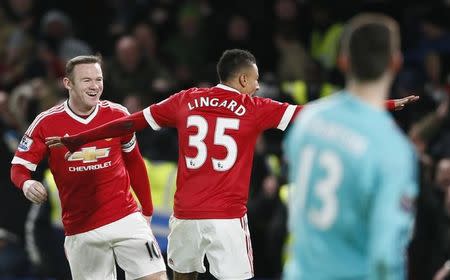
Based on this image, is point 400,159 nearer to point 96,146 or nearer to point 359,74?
point 359,74

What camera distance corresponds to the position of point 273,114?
686 centimetres

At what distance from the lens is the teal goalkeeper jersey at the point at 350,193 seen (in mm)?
3910

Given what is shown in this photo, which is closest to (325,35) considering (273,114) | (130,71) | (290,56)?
(290,56)

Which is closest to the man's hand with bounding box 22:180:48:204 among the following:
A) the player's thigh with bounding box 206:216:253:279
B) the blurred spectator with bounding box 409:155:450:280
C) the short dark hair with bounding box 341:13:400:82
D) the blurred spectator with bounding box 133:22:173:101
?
the player's thigh with bounding box 206:216:253:279

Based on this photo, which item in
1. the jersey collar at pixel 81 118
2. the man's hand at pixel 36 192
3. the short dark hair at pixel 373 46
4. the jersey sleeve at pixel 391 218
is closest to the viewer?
the jersey sleeve at pixel 391 218

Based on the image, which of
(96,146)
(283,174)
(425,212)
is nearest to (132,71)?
(283,174)

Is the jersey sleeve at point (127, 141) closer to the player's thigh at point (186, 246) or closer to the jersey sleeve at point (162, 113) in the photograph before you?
the jersey sleeve at point (162, 113)

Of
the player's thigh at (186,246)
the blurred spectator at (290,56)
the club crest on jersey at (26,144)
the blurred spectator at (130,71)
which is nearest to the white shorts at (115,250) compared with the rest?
the player's thigh at (186,246)

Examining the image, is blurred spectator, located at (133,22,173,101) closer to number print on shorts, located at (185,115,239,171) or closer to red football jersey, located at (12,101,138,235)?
red football jersey, located at (12,101,138,235)

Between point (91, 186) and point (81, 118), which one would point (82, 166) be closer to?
point (91, 186)

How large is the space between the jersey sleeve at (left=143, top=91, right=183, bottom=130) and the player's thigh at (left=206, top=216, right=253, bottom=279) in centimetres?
68

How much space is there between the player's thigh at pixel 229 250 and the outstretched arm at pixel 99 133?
78cm

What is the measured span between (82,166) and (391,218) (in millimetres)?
3417

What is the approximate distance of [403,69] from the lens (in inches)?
479
